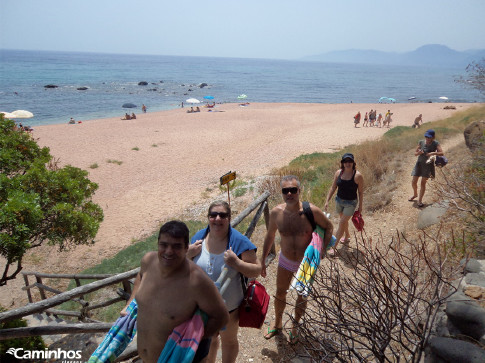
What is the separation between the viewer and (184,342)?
217 centimetres

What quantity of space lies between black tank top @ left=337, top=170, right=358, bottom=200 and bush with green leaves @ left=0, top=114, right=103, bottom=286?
13.8 ft

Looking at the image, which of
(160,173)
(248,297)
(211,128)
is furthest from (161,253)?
(211,128)

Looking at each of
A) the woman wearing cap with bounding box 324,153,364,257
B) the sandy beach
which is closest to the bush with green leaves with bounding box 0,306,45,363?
the woman wearing cap with bounding box 324,153,364,257

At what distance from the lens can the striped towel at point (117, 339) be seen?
2.35m

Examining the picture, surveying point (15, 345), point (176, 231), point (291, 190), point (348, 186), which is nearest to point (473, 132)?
point (348, 186)

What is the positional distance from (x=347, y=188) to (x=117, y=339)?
3974 mm

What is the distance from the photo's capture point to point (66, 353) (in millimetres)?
4242

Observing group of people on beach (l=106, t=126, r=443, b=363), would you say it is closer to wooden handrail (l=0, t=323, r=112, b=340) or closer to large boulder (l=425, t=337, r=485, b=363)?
wooden handrail (l=0, t=323, r=112, b=340)

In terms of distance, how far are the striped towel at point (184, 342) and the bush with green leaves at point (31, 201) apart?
2.83m

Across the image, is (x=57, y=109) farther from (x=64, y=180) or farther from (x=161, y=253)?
(x=161, y=253)

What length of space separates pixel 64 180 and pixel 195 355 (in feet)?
13.8

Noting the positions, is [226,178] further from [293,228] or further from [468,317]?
[468,317]

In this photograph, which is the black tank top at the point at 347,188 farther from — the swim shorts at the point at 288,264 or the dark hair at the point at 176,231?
the dark hair at the point at 176,231

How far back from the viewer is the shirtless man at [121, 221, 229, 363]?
2254mm
